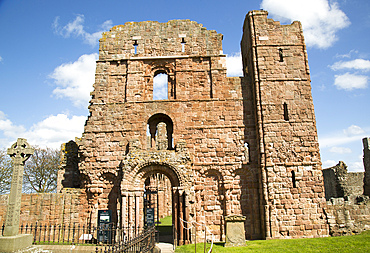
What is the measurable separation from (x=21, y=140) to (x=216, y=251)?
7.78m

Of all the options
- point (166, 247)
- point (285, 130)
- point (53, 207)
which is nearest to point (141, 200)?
point (166, 247)

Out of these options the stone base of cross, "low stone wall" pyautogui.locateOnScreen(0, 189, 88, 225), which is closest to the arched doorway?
"low stone wall" pyautogui.locateOnScreen(0, 189, 88, 225)

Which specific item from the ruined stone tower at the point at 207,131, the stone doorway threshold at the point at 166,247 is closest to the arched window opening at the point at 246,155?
the ruined stone tower at the point at 207,131

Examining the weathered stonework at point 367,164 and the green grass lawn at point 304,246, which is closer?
the green grass lawn at point 304,246

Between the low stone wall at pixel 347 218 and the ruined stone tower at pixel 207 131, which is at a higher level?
the ruined stone tower at pixel 207 131

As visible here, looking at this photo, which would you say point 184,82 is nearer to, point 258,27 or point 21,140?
point 258,27

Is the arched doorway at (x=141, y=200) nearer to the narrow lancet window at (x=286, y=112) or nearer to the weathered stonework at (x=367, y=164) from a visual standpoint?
the narrow lancet window at (x=286, y=112)

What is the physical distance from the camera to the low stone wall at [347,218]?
44.1 feet

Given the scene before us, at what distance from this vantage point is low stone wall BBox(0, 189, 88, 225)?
13750 mm

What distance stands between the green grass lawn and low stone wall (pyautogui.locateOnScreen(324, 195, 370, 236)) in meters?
1.25

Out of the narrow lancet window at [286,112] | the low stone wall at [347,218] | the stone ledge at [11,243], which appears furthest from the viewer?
the narrow lancet window at [286,112]

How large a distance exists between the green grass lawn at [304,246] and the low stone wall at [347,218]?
4.09 feet

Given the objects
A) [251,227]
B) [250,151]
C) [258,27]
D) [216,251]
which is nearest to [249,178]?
[250,151]

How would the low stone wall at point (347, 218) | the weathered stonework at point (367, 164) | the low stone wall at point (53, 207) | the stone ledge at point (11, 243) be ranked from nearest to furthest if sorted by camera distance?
the stone ledge at point (11, 243), the low stone wall at point (347, 218), the low stone wall at point (53, 207), the weathered stonework at point (367, 164)
